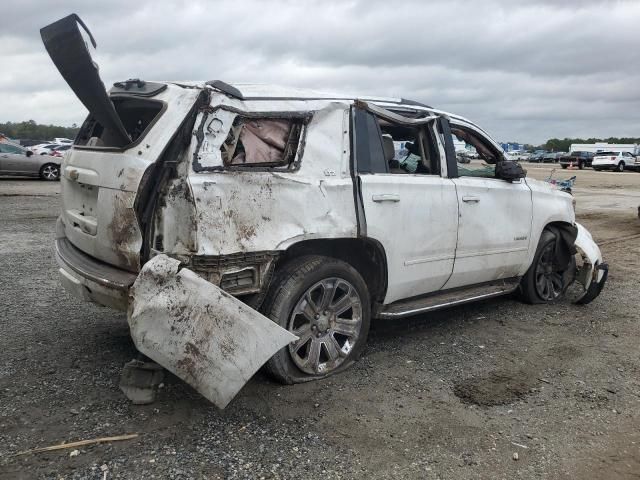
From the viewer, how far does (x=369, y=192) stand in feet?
13.9

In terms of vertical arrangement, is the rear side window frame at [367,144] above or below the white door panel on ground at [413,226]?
above

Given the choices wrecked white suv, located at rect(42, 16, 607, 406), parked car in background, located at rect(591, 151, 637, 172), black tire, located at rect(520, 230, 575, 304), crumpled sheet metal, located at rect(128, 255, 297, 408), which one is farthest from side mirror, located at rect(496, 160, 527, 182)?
parked car in background, located at rect(591, 151, 637, 172)

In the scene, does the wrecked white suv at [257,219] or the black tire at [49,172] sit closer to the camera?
the wrecked white suv at [257,219]

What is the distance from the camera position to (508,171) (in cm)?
544

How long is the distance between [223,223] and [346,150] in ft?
3.82

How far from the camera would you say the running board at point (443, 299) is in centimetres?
455

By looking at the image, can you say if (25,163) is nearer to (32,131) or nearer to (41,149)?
(41,149)

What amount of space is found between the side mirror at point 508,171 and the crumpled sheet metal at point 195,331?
3.16 m

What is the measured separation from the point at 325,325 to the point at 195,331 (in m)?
1.11

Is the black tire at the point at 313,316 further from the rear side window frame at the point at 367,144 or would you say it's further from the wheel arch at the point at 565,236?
the wheel arch at the point at 565,236

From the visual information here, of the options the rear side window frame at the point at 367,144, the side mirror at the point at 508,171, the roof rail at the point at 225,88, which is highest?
the roof rail at the point at 225,88

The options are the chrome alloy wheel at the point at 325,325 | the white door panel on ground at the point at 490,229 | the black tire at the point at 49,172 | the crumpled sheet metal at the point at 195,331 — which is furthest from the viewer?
the black tire at the point at 49,172

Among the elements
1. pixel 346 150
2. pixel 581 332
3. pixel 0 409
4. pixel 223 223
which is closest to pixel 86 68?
pixel 223 223

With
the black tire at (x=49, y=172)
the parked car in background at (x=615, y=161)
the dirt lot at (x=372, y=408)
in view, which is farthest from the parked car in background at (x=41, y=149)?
the parked car in background at (x=615, y=161)
